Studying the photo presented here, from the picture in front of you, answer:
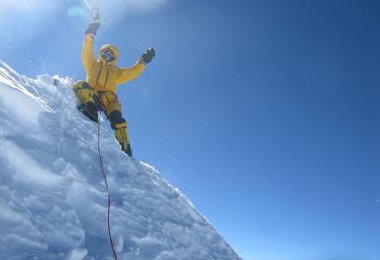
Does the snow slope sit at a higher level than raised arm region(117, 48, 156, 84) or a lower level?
lower

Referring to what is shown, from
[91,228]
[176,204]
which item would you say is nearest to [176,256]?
[91,228]

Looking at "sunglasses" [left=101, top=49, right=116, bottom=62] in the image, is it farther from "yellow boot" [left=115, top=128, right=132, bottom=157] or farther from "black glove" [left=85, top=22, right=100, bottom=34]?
"yellow boot" [left=115, top=128, right=132, bottom=157]

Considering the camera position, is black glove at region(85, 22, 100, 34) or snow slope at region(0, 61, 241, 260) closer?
snow slope at region(0, 61, 241, 260)

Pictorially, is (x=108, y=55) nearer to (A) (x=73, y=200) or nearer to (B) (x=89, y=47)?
(B) (x=89, y=47)

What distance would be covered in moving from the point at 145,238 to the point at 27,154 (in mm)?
1992

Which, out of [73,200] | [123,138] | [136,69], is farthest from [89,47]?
[73,200]

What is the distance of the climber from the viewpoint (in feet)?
33.3

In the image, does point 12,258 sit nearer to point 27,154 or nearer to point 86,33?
point 27,154

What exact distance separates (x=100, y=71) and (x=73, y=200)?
255 inches

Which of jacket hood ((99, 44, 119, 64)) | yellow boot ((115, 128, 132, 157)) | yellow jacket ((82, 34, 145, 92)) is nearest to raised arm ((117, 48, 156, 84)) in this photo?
→ yellow jacket ((82, 34, 145, 92))

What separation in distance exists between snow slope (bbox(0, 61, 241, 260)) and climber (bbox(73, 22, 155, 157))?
1.65 meters

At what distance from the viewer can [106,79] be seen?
11.4 m

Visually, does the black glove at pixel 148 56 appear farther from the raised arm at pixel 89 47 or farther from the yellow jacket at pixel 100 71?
the raised arm at pixel 89 47

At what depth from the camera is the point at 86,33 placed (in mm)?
11727
